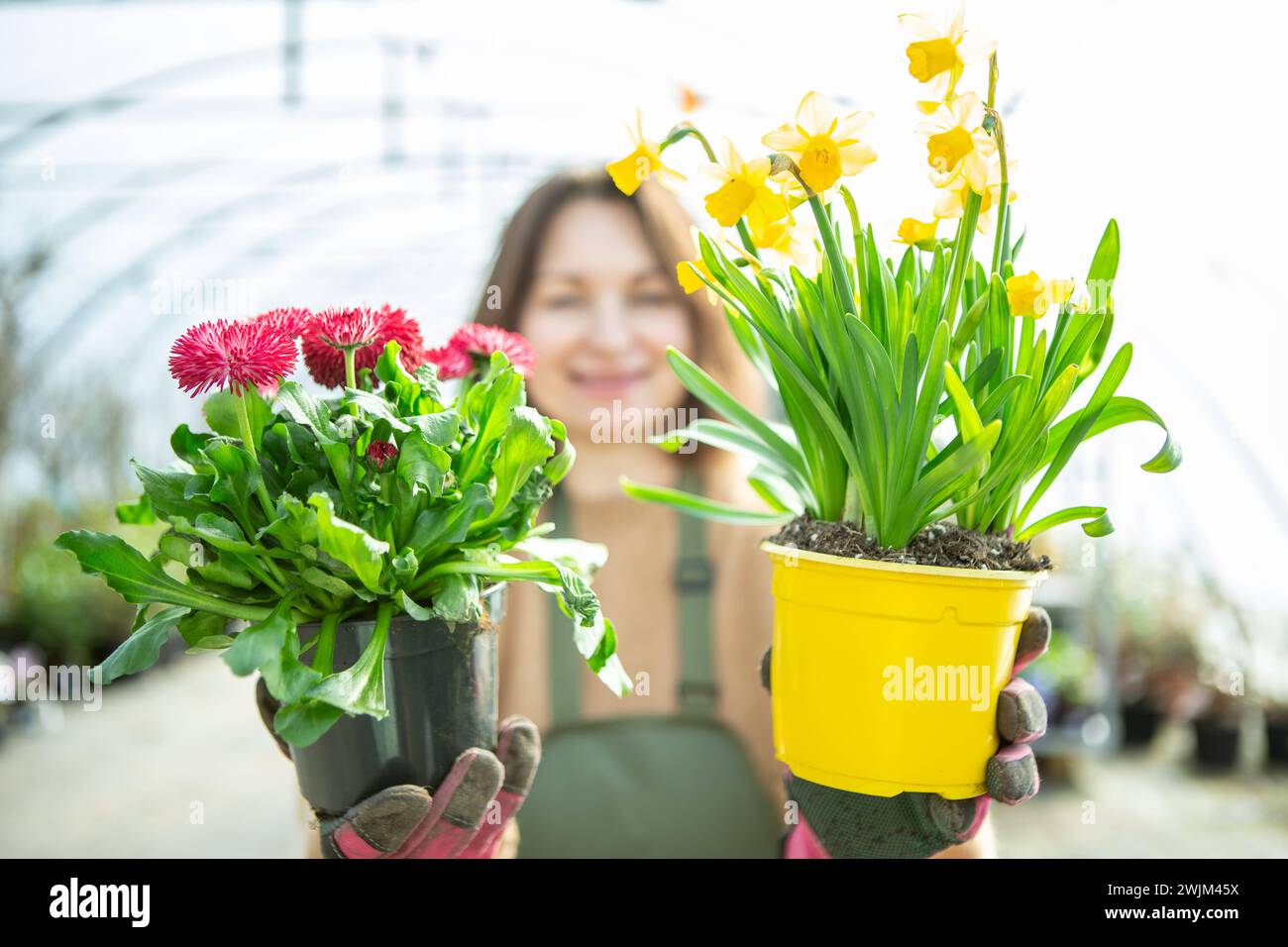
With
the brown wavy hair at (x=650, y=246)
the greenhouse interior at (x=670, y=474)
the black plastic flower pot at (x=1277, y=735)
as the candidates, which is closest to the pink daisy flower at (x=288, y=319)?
the greenhouse interior at (x=670, y=474)

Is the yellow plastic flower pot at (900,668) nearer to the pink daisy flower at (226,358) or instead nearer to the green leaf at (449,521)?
the green leaf at (449,521)

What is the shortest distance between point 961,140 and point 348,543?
55 cm

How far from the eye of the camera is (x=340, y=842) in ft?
2.76

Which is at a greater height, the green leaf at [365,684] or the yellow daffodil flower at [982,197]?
the yellow daffodil flower at [982,197]

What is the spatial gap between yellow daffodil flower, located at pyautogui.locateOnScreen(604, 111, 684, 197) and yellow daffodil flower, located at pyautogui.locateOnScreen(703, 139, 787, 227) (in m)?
0.05

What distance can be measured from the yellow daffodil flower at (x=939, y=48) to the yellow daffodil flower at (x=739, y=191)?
14 cm

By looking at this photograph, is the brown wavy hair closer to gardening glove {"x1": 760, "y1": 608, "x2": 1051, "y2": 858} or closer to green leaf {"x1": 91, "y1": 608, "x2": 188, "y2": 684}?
gardening glove {"x1": 760, "y1": 608, "x2": 1051, "y2": 858}

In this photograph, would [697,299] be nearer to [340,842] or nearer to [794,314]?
[794,314]

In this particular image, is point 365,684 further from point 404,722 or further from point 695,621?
point 695,621

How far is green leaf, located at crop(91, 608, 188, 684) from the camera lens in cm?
77

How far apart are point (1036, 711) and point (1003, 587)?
12 centimetres

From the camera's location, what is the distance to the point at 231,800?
17.7ft

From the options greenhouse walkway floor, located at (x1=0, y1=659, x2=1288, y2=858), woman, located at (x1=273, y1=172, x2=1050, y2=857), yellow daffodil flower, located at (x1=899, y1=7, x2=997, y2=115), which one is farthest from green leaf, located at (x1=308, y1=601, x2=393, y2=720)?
greenhouse walkway floor, located at (x1=0, y1=659, x2=1288, y2=858)

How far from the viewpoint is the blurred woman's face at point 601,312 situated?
190 cm
